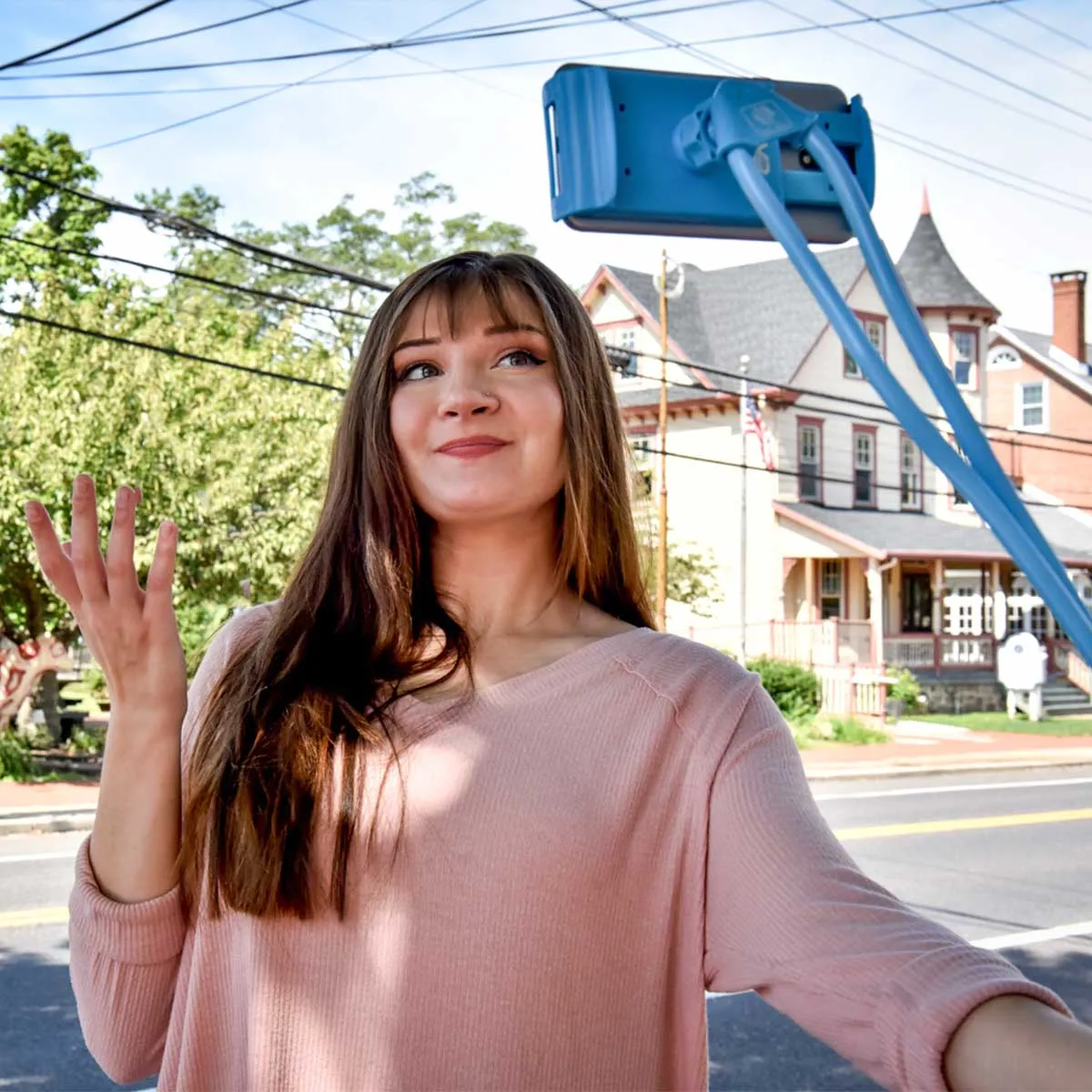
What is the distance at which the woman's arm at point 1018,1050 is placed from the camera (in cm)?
100

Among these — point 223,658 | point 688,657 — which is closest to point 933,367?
point 688,657

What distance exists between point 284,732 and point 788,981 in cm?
61

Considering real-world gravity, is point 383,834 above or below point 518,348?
below

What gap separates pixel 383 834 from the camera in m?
1.47

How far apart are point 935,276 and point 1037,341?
Result: 23.6ft

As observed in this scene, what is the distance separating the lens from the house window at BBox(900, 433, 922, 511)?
27469 millimetres

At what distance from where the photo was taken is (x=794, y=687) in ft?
69.3

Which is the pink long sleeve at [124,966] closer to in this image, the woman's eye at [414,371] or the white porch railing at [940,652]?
the woman's eye at [414,371]

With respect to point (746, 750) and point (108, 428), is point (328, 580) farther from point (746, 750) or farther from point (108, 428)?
point (108, 428)

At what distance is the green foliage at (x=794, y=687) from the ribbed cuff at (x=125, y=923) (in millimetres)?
19551

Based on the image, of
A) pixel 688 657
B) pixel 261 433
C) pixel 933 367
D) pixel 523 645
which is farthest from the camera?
pixel 261 433

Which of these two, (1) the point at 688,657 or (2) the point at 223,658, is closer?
(1) the point at 688,657

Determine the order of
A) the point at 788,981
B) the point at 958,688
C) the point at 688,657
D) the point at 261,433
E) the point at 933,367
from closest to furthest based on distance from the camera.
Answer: the point at 788,981 → the point at 933,367 → the point at 688,657 → the point at 261,433 → the point at 958,688

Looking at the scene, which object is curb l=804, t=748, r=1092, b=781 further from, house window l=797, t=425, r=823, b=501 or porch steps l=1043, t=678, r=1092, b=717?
house window l=797, t=425, r=823, b=501
